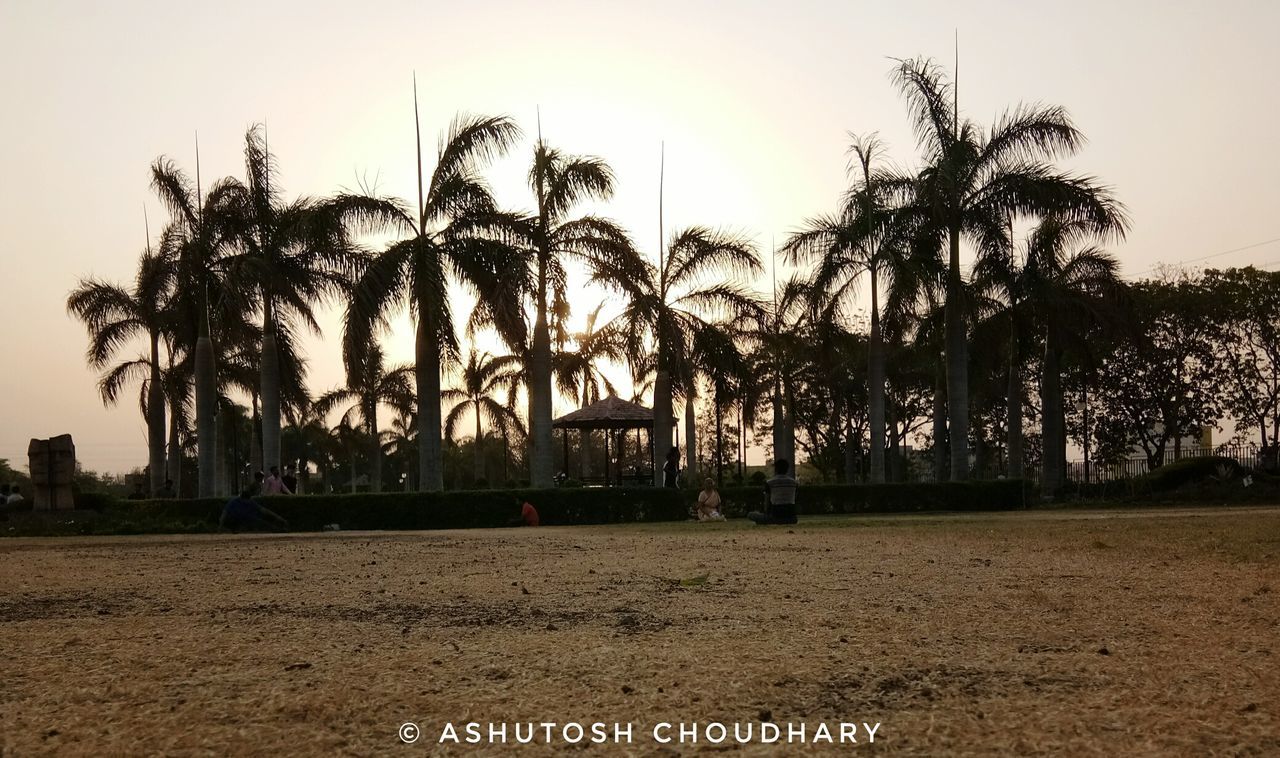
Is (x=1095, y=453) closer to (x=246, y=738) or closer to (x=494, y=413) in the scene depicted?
(x=494, y=413)

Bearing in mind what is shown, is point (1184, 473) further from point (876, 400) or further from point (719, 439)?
point (719, 439)

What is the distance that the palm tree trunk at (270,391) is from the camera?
27.3 meters

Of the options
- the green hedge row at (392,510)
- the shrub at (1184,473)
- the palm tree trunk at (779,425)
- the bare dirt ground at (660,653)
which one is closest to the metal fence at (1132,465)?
the shrub at (1184,473)

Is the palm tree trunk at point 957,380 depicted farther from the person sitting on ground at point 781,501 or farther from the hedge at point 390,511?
the person sitting on ground at point 781,501

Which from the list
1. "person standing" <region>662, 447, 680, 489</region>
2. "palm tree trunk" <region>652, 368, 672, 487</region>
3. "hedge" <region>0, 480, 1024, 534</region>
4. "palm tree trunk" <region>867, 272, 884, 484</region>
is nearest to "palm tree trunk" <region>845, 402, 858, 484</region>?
"palm tree trunk" <region>867, 272, 884, 484</region>

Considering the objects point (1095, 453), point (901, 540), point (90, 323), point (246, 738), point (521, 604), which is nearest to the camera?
point (246, 738)

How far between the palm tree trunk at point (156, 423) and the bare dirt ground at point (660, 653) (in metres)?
25.8

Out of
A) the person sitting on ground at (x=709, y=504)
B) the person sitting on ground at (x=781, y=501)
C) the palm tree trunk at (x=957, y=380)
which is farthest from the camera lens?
the palm tree trunk at (x=957, y=380)

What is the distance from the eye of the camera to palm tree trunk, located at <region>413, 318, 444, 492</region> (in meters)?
24.4

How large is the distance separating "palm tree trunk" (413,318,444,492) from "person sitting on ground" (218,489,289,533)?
4.09 meters

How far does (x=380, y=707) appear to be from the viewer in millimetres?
4379

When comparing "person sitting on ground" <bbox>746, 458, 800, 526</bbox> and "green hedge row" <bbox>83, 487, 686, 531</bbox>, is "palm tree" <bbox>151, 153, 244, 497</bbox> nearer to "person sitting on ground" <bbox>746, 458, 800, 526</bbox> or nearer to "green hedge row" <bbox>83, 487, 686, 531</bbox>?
"green hedge row" <bbox>83, 487, 686, 531</bbox>

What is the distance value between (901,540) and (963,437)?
15.5m

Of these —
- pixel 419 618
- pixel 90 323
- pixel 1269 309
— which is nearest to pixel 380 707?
pixel 419 618
